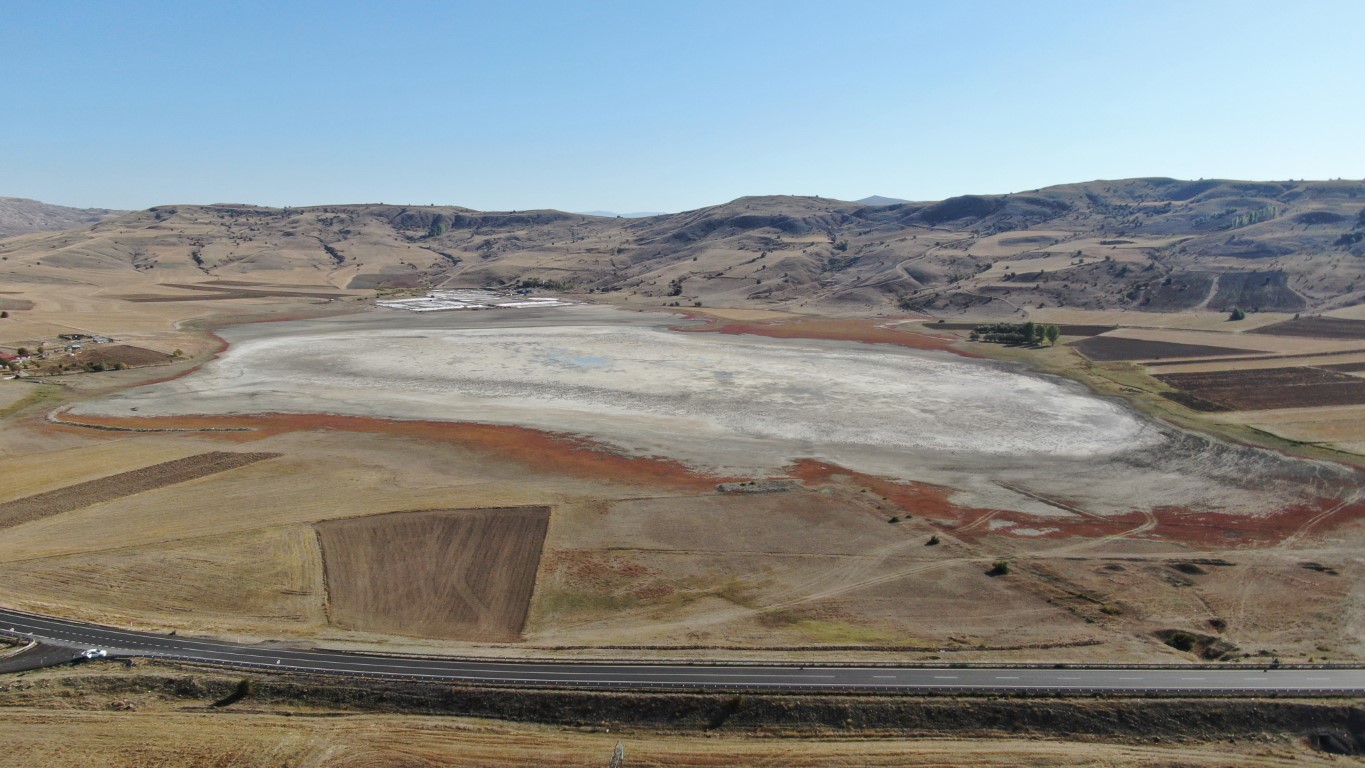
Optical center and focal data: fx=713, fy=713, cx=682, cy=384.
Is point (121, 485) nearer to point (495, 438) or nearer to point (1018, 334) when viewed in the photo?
point (495, 438)

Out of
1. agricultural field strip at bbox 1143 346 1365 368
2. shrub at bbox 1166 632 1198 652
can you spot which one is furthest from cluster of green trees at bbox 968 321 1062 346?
shrub at bbox 1166 632 1198 652

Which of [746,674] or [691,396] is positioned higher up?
[691,396]

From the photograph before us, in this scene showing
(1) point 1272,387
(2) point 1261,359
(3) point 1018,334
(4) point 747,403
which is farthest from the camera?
(3) point 1018,334

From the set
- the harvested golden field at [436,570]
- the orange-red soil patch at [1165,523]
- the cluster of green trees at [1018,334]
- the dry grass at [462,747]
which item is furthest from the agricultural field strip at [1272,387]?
the harvested golden field at [436,570]

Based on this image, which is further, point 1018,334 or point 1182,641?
point 1018,334

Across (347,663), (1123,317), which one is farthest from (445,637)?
(1123,317)

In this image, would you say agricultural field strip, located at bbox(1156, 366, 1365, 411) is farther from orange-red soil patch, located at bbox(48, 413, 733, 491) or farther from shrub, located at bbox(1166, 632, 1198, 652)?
orange-red soil patch, located at bbox(48, 413, 733, 491)

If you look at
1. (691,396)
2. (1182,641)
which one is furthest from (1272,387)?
(691,396)

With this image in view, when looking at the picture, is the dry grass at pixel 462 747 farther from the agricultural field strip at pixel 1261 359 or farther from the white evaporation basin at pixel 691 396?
the agricultural field strip at pixel 1261 359
